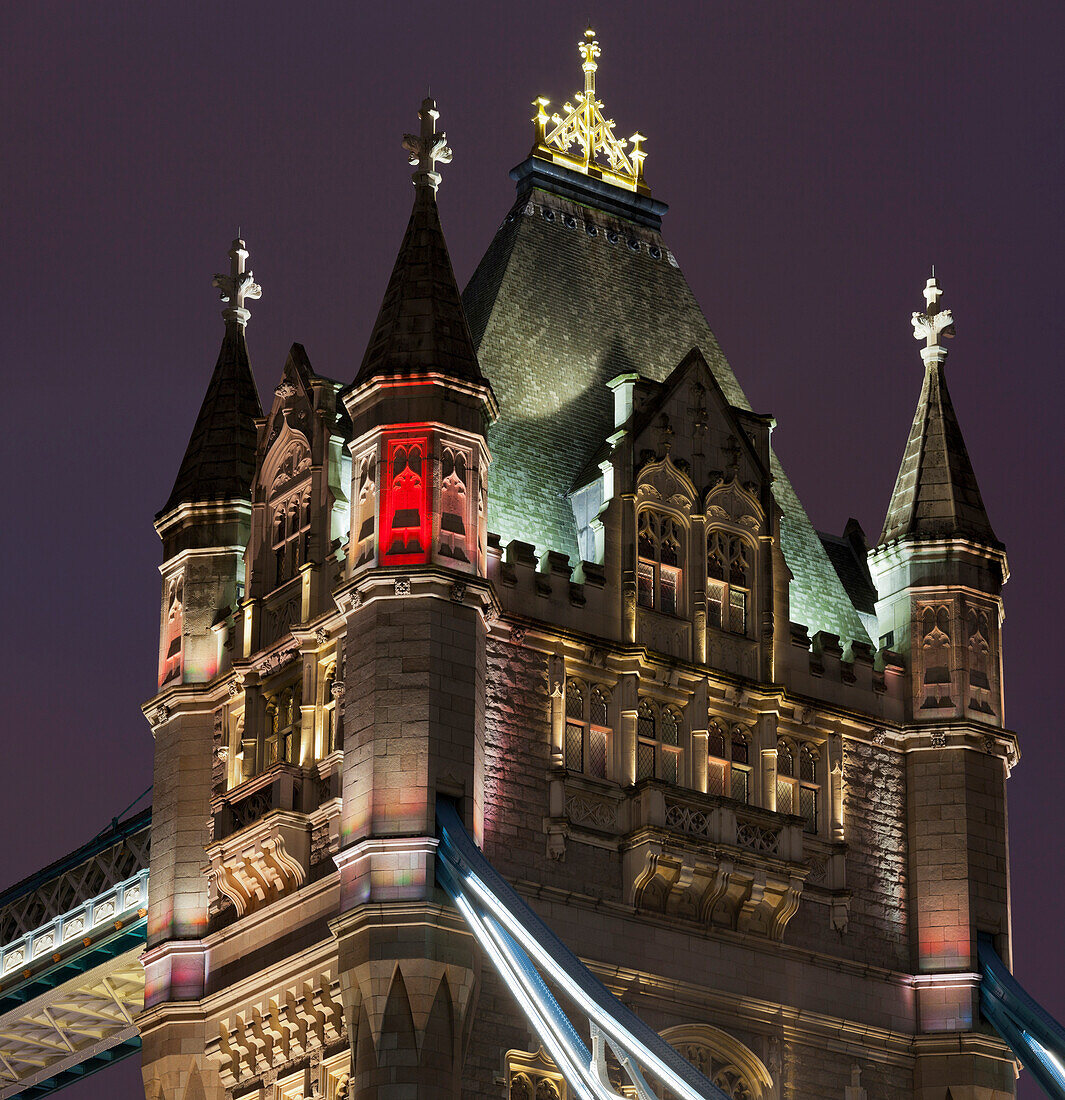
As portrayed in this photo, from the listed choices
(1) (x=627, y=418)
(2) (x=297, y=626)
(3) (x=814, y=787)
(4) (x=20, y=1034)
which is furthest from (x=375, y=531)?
(4) (x=20, y=1034)

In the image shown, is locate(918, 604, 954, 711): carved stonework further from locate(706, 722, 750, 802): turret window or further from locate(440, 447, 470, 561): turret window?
locate(440, 447, 470, 561): turret window

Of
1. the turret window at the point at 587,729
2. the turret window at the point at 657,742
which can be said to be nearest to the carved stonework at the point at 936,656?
the turret window at the point at 657,742

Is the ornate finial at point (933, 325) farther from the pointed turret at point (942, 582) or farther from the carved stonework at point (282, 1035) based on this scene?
the carved stonework at point (282, 1035)

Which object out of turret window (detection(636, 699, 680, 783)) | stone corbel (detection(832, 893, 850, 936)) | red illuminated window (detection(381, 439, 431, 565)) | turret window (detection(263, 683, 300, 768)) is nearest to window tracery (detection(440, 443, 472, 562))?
red illuminated window (detection(381, 439, 431, 565))

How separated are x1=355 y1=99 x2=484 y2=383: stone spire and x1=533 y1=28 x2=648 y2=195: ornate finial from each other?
6.59 meters

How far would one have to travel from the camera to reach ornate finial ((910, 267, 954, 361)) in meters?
62.6

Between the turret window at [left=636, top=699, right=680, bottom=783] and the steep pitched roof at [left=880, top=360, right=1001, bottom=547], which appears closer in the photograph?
the turret window at [left=636, top=699, right=680, bottom=783]

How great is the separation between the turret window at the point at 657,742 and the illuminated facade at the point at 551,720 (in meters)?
0.10

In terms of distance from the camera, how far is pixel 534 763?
54812 mm

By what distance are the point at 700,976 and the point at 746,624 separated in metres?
7.15

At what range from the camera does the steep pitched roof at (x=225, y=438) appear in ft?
200

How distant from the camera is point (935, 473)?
6156 cm

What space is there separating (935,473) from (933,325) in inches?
126

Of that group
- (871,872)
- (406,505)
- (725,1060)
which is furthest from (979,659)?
(406,505)
